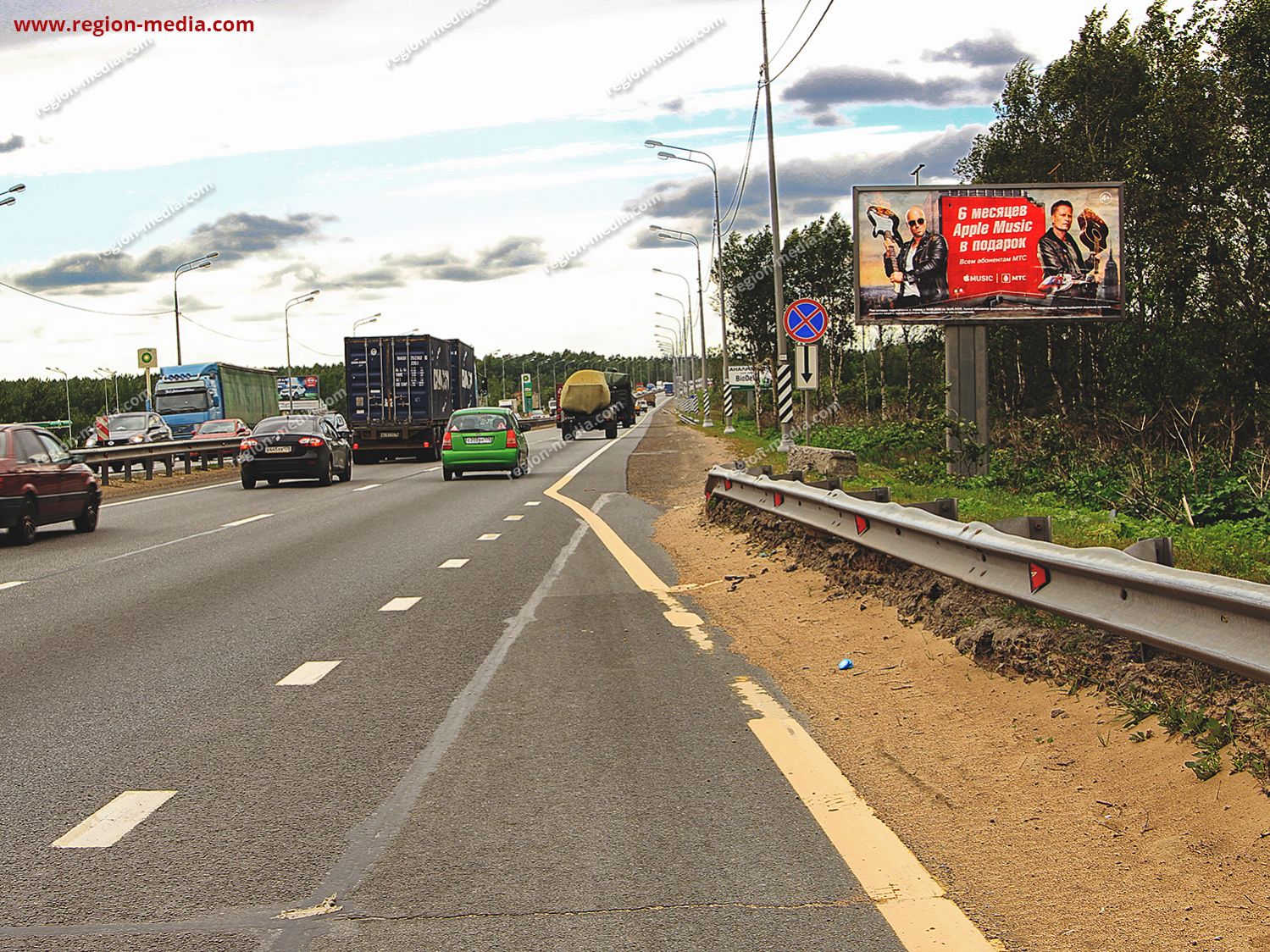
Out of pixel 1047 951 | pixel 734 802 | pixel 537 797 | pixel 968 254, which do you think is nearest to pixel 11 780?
pixel 537 797

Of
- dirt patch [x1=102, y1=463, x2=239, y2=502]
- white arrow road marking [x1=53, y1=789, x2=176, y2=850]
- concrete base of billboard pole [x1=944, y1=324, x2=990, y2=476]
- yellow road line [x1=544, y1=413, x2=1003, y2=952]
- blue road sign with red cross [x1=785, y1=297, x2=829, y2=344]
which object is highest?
blue road sign with red cross [x1=785, y1=297, x2=829, y2=344]

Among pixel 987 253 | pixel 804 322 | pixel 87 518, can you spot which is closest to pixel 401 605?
pixel 87 518

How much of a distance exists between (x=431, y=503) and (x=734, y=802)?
17245 millimetres

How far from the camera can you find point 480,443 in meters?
28.2

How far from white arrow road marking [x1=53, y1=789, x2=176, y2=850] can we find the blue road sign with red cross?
70.1 ft

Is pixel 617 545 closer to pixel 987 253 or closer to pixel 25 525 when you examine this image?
pixel 25 525

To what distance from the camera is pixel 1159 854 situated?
4066 mm

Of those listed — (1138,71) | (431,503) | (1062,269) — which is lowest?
(431,503)

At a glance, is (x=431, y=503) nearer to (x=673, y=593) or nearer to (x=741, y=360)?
(x=673, y=593)

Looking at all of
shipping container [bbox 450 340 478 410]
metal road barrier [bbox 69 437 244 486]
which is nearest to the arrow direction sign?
metal road barrier [bbox 69 437 244 486]

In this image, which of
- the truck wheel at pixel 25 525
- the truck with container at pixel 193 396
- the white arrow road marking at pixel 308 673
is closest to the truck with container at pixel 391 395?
the truck with container at pixel 193 396

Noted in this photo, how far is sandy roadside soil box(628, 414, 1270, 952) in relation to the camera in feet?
12.0

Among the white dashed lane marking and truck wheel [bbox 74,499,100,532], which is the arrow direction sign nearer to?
truck wheel [bbox 74,499,100,532]

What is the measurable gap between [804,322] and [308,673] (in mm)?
19541
